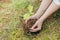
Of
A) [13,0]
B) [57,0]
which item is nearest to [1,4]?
[13,0]

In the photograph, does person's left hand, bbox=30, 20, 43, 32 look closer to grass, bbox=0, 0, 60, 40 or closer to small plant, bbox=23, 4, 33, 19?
grass, bbox=0, 0, 60, 40

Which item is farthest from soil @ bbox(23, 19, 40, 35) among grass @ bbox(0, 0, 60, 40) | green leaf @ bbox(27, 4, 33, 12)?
green leaf @ bbox(27, 4, 33, 12)

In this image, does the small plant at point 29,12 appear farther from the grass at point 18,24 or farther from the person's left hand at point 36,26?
the person's left hand at point 36,26

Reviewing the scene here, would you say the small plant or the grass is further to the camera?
the small plant

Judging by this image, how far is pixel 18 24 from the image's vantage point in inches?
86.4

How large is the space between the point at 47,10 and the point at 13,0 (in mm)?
612

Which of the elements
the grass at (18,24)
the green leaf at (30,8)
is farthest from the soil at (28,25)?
the green leaf at (30,8)

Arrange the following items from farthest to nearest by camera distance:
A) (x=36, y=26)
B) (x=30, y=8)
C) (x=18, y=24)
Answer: (x=30, y=8)
(x=18, y=24)
(x=36, y=26)

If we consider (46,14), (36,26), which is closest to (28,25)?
(36,26)

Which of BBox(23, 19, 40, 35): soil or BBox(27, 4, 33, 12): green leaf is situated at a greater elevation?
BBox(27, 4, 33, 12): green leaf

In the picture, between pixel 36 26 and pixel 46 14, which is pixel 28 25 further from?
pixel 46 14

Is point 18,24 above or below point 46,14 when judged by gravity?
below

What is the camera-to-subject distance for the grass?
206 cm

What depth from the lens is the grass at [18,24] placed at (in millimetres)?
2061
